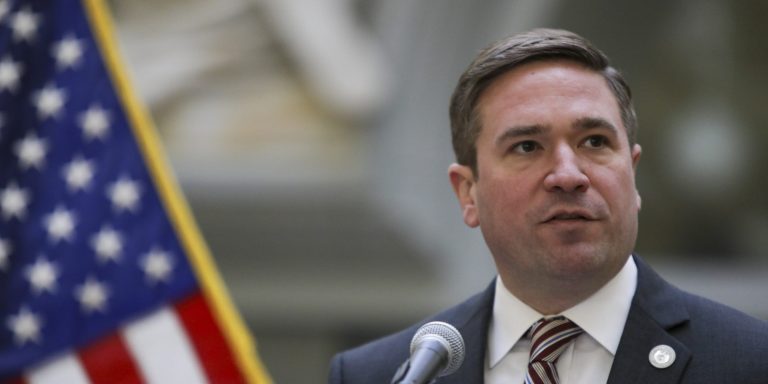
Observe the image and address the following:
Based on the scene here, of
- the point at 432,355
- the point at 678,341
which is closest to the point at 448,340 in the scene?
the point at 432,355

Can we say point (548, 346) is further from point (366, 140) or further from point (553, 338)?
point (366, 140)

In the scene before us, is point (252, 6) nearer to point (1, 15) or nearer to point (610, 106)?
point (1, 15)

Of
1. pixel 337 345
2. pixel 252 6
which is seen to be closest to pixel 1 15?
pixel 252 6

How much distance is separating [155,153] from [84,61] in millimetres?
465

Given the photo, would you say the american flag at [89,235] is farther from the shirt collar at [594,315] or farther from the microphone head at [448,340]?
the microphone head at [448,340]

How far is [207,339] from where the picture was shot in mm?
5254

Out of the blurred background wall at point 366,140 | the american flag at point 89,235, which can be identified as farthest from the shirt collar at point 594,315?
the blurred background wall at point 366,140

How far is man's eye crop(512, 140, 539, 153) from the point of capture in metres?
3.10

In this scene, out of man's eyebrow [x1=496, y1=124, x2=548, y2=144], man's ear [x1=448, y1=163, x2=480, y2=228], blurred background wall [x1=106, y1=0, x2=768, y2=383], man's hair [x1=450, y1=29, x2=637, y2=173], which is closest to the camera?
man's eyebrow [x1=496, y1=124, x2=548, y2=144]

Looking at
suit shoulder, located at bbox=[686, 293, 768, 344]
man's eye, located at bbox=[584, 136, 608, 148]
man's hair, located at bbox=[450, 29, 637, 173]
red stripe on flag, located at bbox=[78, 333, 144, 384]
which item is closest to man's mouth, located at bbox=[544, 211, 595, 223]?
man's eye, located at bbox=[584, 136, 608, 148]

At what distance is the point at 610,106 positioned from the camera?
3145 mm

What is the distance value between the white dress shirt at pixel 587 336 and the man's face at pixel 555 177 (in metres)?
0.06

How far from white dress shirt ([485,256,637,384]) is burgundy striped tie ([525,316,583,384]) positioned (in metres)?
0.02

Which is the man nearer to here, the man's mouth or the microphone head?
the man's mouth
